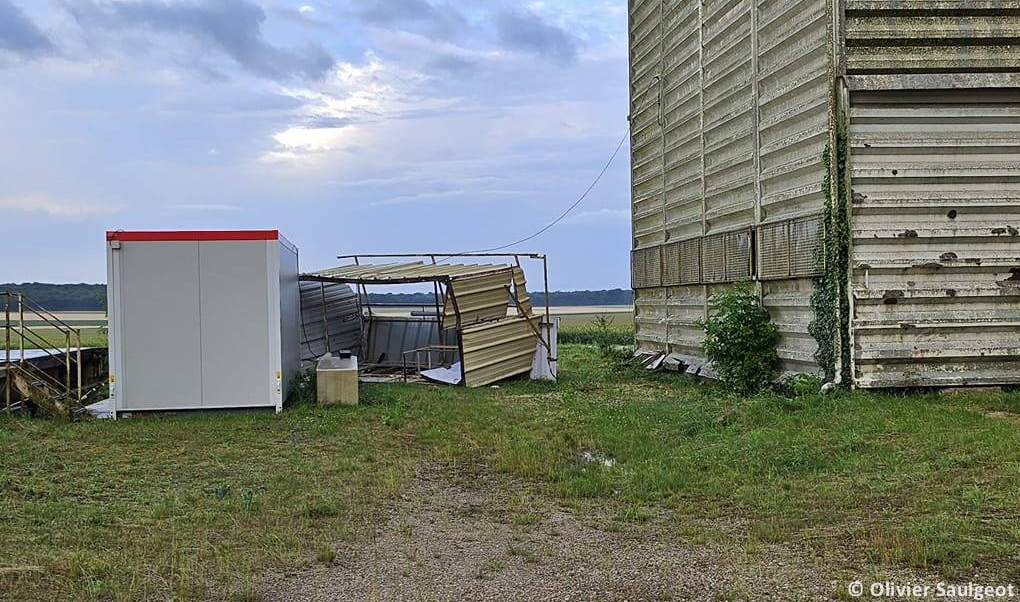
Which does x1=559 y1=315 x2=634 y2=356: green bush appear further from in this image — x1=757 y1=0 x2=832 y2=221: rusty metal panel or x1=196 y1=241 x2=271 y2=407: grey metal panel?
x1=196 y1=241 x2=271 y2=407: grey metal panel

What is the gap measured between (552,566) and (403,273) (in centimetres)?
1292

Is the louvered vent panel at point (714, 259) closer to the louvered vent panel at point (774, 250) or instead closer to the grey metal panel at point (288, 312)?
the louvered vent panel at point (774, 250)

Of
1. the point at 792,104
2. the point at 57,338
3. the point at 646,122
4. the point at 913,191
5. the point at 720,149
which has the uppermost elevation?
the point at 646,122

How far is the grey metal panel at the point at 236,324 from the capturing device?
12664 mm

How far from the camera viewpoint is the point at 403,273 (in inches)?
704

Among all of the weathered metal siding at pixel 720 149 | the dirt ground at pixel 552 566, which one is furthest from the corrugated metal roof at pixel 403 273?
the dirt ground at pixel 552 566

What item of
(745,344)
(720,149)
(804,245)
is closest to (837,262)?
(804,245)

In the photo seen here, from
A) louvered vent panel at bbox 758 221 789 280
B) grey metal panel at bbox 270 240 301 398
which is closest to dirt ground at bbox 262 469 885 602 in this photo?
louvered vent panel at bbox 758 221 789 280

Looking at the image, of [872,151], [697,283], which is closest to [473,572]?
[872,151]

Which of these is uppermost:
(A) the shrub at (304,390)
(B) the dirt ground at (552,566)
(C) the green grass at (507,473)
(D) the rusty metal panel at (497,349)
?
(D) the rusty metal panel at (497,349)

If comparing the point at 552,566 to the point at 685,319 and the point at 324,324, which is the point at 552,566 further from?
the point at 324,324

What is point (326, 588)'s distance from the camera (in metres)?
4.98

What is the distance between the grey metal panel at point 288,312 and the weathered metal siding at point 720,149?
6663 mm

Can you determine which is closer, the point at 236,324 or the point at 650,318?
the point at 236,324
